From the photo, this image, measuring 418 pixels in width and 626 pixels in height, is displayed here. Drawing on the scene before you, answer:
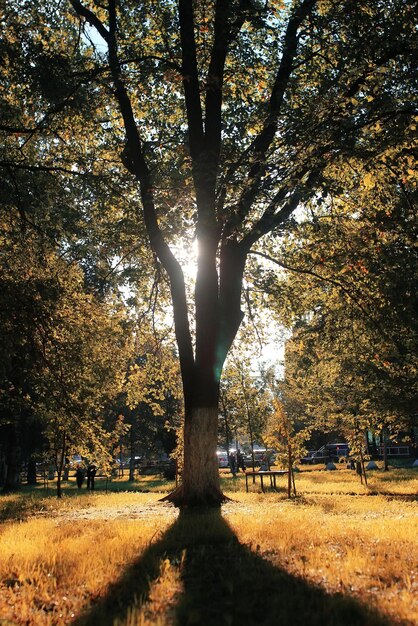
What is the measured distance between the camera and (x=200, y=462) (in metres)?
10.6

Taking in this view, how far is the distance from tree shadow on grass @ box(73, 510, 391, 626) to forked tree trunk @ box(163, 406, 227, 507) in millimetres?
4445

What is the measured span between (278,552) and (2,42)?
1046 cm

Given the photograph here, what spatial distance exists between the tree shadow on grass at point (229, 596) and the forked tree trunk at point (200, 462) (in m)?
4.44

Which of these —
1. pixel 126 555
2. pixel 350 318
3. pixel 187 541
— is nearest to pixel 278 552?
pixel 187 541

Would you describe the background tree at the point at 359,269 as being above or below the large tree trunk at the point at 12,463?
above

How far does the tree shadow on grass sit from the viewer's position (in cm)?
390

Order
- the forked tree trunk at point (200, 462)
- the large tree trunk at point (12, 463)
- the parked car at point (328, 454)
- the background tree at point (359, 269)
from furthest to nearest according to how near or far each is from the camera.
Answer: the parked car at point (328, 454) → the large tree trunk at point (12, 463) → the background tree at point (359, 269) → the forked tree trunk at point (200, 462)

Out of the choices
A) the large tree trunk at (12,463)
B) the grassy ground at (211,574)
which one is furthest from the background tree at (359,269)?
the large tree trunk at (12,463)

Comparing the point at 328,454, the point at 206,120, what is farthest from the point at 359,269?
the point at 328,454

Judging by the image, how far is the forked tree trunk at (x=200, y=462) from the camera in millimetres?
10484

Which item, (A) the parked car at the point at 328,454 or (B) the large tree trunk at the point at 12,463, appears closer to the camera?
(B) the large tree trunk at the point at 12,463

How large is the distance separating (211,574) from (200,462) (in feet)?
18.2

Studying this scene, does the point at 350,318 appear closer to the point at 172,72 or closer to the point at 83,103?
the point at 172,72

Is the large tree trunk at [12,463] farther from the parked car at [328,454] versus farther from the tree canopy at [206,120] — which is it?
the parked car at [328,454]
